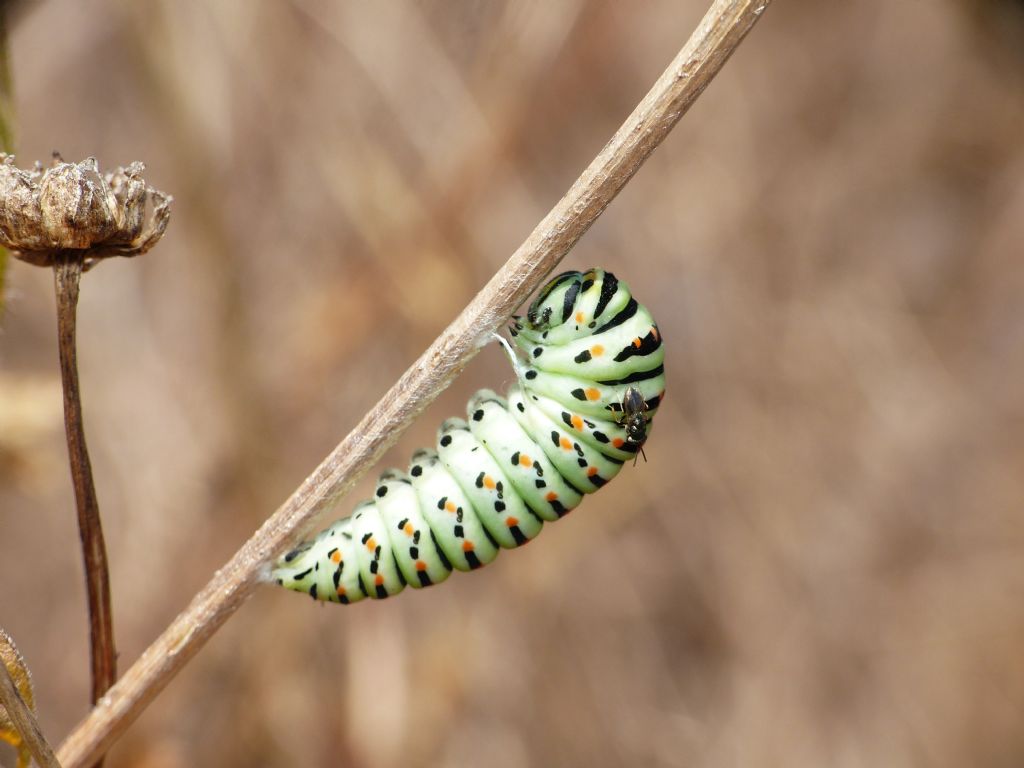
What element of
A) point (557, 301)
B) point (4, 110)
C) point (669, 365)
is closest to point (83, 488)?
point (4, 110)

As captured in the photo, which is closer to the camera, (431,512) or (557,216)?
(557,216)

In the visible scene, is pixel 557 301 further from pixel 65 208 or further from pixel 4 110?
pixel 4 110

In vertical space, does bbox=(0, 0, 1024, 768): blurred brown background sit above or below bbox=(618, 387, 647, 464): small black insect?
below

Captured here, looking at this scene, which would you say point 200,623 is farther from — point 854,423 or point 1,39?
point 854,423

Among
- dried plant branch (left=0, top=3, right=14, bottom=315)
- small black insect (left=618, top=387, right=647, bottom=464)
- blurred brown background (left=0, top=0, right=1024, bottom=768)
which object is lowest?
blurred brown background (left=0, top=0, right=1024, bottom=768)

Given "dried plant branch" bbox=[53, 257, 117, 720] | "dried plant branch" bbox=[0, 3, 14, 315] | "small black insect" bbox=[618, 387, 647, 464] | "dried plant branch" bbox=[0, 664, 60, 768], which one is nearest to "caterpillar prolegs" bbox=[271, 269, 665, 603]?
"small black insect" bbox=[618, 387, 647, 464]

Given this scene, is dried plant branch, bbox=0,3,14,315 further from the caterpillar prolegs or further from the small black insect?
the small black insect

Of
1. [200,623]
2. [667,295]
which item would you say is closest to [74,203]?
[200,623]
